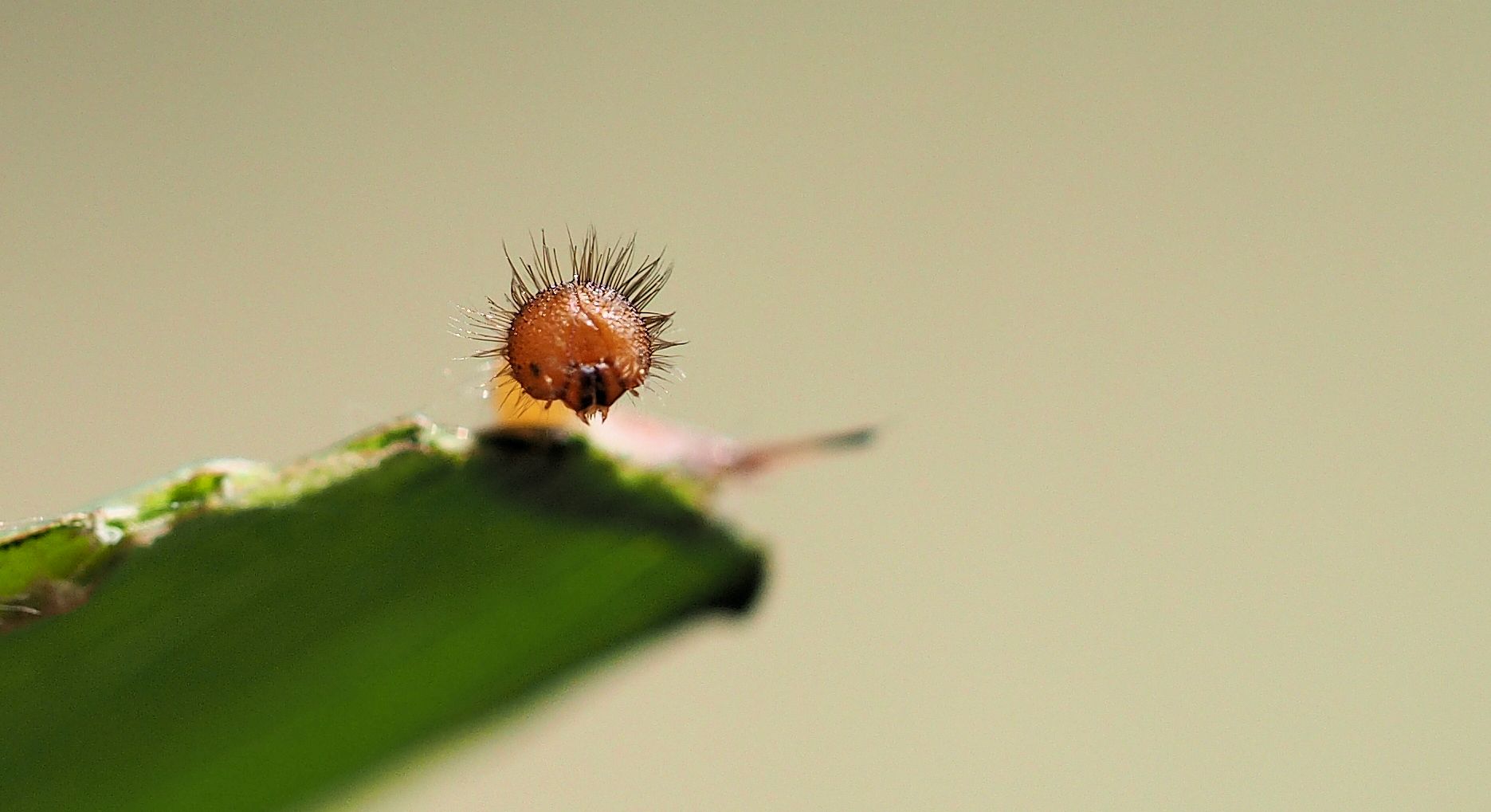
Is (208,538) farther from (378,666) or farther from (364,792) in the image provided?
(364,792)

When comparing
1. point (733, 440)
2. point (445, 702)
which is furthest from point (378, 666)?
point (733, 440)

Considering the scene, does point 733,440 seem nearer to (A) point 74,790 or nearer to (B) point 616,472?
(B) point 616,472

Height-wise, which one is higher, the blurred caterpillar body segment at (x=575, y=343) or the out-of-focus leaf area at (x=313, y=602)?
the blurred caterpillar body segment at (x=575, y=343)

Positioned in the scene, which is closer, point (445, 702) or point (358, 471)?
point (358, 471)

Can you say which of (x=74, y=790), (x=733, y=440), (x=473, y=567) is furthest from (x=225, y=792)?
(x=733, y=440)

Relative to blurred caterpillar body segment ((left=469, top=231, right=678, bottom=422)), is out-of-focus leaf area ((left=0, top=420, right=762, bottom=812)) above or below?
below

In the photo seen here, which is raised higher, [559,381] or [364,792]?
[559,381]
